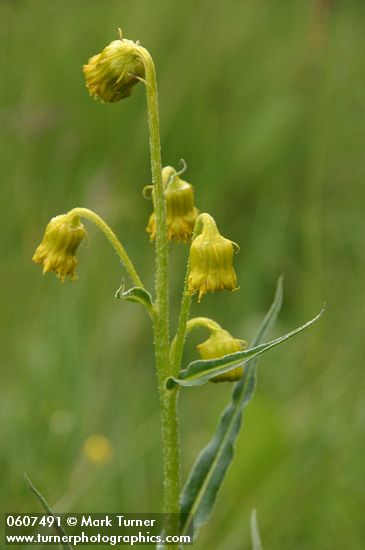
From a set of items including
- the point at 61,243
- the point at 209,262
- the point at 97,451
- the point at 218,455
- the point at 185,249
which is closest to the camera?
the point at 209,262

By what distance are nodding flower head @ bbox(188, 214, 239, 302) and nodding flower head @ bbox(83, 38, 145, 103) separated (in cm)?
37

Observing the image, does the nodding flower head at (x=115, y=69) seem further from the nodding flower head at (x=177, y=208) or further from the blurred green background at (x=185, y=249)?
the blurred green background at (x=185, y=249)

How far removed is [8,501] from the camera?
9.68 ft

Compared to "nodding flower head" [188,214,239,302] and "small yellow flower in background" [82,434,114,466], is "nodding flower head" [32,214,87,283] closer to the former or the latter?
"nodding flower head" [188,214,239,302]

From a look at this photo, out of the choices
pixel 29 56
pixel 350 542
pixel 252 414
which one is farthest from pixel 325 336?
pixel 29 56

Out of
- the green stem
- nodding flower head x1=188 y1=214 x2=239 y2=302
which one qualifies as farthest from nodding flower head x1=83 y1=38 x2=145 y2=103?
nodding flower head x1=188 y1=214 x2=239 y2=302

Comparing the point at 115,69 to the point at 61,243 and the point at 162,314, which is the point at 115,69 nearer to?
the point at 61,243

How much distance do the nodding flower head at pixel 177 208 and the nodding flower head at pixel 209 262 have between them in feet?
0.69

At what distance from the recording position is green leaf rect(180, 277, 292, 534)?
2197mm

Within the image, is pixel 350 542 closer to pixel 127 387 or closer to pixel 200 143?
pixel 127 387

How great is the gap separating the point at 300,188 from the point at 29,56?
1817mm

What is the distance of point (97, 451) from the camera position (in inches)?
122

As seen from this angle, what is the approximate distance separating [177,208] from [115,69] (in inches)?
14.8

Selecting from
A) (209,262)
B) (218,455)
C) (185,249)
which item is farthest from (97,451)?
(185,249)
